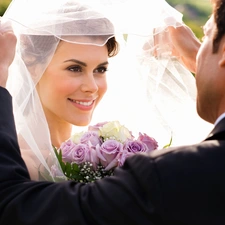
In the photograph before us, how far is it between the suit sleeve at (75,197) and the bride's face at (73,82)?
4.61 ft

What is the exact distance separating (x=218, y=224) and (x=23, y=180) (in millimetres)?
906

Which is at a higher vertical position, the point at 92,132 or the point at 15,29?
the point at 15,29

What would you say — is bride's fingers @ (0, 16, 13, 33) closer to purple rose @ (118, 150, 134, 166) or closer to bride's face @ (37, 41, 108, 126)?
bride's face @ (37, 41, 108, 126)

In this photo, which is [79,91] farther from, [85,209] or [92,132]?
[85,209]

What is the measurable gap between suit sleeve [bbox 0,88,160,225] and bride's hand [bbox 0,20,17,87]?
1.09 ft

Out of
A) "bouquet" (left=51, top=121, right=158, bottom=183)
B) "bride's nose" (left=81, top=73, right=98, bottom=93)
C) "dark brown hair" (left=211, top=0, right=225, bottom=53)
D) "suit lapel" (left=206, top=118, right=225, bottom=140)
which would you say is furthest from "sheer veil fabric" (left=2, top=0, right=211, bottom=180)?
"suit lapel" (left=206, top=118, right=225, bottom=140)

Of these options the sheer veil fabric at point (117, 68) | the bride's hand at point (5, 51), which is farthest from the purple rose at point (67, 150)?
the bride's hand at point (5, 51)

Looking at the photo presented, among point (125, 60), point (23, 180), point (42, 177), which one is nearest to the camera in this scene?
point (23, 180)

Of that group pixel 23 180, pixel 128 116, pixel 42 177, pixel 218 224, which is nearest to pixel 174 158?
pixel 218 224

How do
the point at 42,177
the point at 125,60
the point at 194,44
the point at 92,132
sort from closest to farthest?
the point at 42,177, the point at 92,132, the point at 194,44, the point at 125,60

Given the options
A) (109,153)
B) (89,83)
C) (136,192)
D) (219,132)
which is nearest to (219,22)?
(219,132)

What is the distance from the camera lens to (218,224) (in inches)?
103

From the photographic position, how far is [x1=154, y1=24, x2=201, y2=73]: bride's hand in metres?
4.04

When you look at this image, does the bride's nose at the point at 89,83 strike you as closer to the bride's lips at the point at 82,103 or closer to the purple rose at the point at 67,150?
the bride's lips at the point at 82,103
